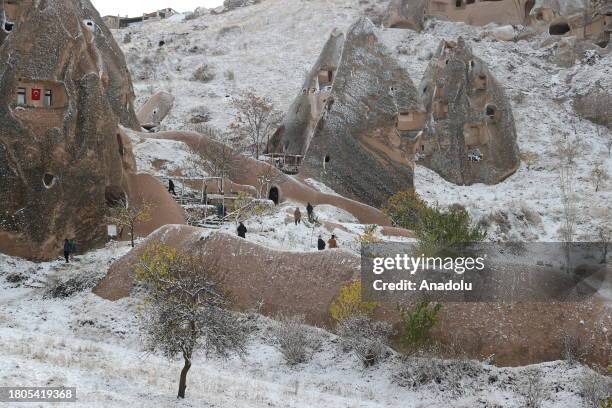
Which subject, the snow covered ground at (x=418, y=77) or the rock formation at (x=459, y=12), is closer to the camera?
the snow covered ground at (x=418, y=77)

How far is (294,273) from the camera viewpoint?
2005 centimetres

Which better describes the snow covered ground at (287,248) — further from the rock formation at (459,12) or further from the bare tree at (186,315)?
the rock formation at (459,12)

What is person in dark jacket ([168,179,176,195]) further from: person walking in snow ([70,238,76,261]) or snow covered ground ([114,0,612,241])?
snow covered ground ([114,0,612,241])

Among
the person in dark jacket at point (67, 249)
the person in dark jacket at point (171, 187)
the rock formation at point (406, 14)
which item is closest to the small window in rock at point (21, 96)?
the person in dark jacket at point (67, 249)

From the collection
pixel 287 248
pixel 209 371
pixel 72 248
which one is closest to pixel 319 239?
pixel 287 248

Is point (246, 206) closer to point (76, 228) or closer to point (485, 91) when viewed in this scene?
point (76, 228)

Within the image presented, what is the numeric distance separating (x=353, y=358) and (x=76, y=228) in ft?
37.1

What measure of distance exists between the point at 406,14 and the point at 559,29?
1271 cm

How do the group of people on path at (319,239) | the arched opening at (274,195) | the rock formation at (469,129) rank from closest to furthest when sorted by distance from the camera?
the group of people on path at (319,239), the arched opening at (274,195), the rock formation at (469,129)

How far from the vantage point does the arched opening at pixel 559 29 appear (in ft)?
186

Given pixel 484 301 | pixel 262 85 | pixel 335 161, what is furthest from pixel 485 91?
pixel 484 301

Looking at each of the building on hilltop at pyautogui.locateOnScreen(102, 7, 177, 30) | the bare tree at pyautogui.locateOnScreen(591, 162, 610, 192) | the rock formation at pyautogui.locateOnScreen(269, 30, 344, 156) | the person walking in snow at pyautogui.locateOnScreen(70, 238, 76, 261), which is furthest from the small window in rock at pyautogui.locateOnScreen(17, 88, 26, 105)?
the building on hilltop at pyautogui.locateOnScreen(102, 7, 177, 30)

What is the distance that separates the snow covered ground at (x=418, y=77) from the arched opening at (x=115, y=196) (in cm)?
1723

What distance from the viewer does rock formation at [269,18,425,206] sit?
35625mm
